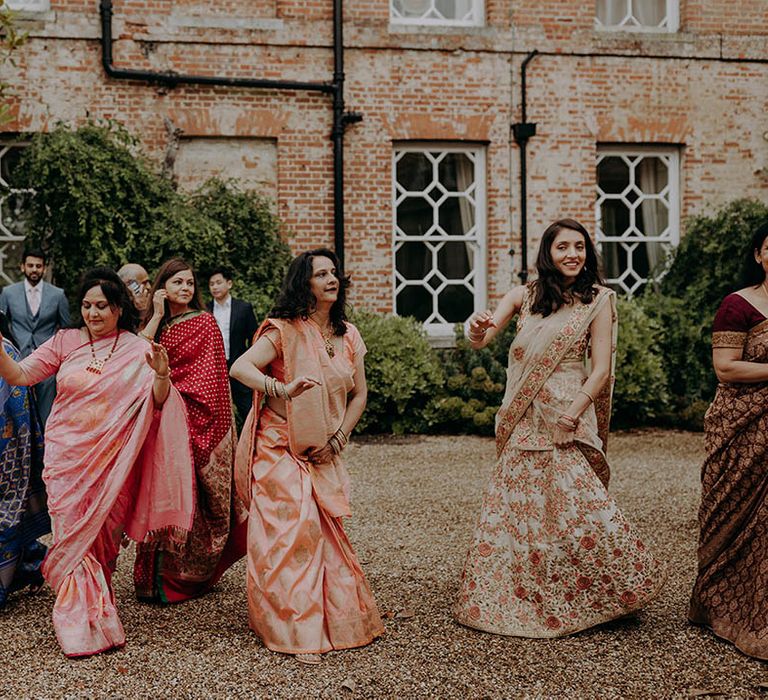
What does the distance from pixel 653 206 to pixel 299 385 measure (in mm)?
9997

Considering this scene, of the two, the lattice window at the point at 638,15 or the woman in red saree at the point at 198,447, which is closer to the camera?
the woman in red saree at the point at 198,447

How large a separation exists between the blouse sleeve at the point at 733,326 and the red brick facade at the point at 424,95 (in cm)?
778

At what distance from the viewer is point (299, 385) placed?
14.2ft

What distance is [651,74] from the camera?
42.1ft

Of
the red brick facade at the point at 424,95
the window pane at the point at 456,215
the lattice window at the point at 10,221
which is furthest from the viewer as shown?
the window pane at the point at 456,215

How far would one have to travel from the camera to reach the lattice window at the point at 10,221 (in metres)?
11.4

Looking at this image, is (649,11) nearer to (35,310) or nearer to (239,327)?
(239,327)

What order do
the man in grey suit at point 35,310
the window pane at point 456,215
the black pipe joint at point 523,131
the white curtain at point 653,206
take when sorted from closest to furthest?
the man in grey suit at point 35,310 < the black pipe joint at point 523,131 < the window pane at point 456,215 < the white curtain at point 653,206

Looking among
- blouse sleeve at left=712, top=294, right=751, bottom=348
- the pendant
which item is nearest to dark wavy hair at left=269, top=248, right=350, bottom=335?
the pendant

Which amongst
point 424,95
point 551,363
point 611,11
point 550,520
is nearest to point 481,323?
point 551,363

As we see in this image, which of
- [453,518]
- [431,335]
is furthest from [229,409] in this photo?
[431,335]

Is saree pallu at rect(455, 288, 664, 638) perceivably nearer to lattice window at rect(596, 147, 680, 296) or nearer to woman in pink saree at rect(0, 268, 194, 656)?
woman in pink saree at rect(0, 268, 194, 656)

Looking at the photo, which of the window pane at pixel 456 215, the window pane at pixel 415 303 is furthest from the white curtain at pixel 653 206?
the window pane at pixel 415 303

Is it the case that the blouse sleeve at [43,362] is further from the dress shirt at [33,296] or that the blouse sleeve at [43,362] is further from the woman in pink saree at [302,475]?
the dress shirt at [33,296]
